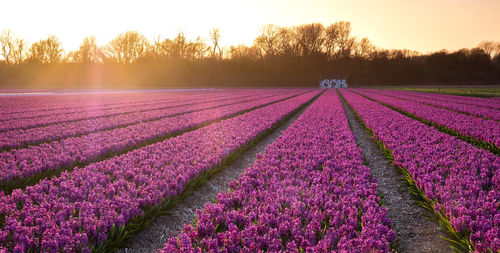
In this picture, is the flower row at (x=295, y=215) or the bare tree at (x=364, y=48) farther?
the bare tree at (x=364, y=48)

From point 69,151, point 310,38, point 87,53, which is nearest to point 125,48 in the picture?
point 87,53

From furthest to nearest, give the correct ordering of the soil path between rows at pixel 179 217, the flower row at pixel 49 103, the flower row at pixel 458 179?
the flower row at pixel 49 103 < the soil path between rows at pixel 179 217 < the flower row at pixel 458 179

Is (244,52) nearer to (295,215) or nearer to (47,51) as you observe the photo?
(47,51)

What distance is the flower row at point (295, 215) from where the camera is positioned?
118 inches

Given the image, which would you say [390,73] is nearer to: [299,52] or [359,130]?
[299,52]

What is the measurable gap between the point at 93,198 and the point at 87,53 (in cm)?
10314

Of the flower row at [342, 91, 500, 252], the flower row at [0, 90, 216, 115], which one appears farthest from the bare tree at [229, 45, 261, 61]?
the flower row at [342, 91, 500, 252]

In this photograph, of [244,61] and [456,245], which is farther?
[244,61]

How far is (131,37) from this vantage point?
294 ft

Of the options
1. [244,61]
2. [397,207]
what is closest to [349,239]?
[397,207]

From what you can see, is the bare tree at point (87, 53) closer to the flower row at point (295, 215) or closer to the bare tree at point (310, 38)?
the bare tree at point (310, 38)

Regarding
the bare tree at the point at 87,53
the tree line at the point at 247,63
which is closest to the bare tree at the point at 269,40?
the tree line at the point at 247,63

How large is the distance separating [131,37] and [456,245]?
327ft

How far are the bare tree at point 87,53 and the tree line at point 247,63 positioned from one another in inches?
11.4
